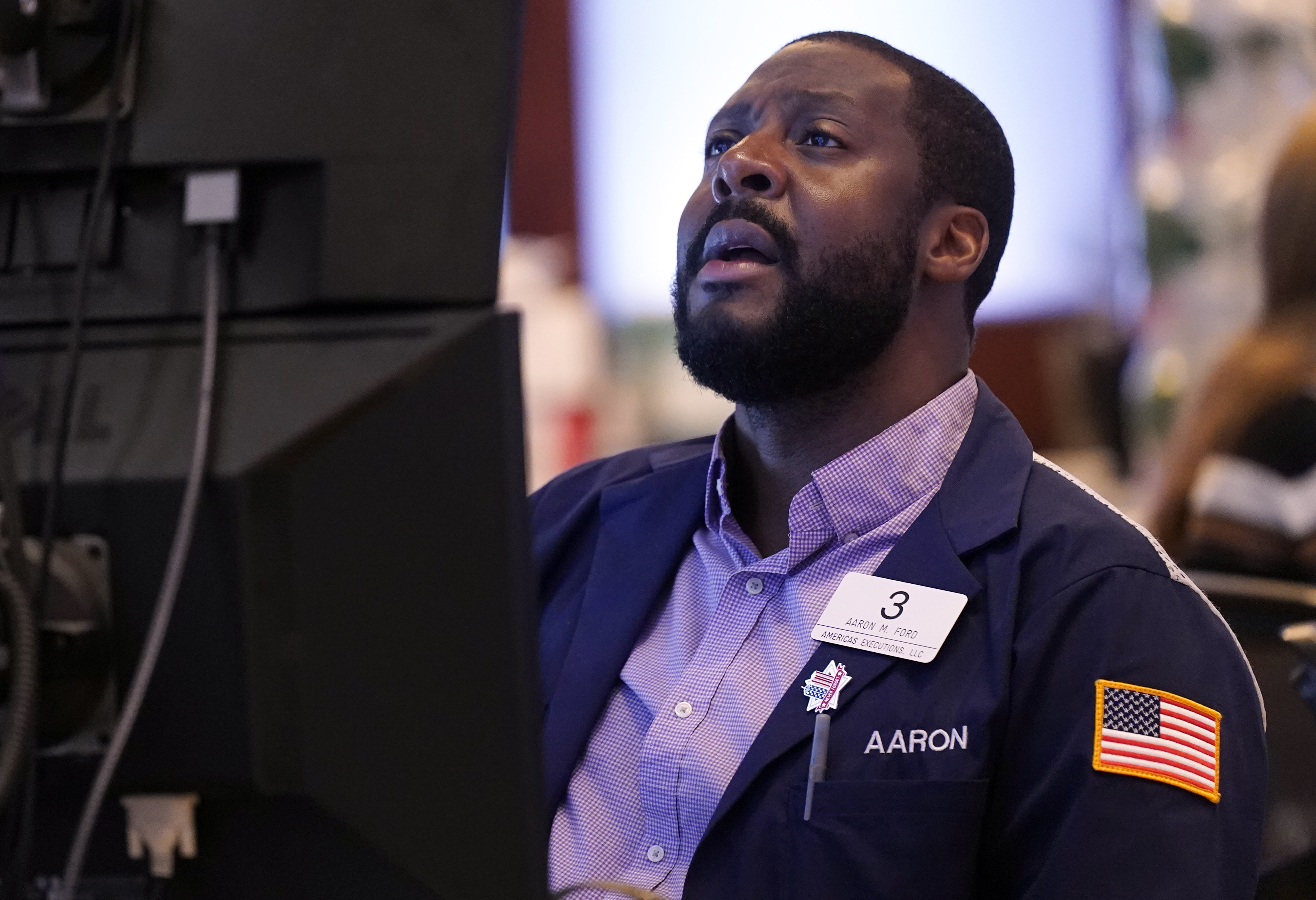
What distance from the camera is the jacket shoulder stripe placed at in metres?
1.21

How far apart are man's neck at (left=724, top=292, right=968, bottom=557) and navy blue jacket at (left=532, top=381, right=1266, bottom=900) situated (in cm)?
22

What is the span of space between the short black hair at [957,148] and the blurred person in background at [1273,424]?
2.98 feet

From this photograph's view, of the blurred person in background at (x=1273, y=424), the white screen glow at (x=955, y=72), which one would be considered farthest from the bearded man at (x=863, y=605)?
the white screen glow at (x=955, y=72)

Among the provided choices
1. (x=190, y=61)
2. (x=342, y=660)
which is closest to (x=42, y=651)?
(x=342, y=660)

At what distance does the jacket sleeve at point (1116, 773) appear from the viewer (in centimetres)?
107

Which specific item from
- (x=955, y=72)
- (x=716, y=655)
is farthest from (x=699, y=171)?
(x=716, y=655)

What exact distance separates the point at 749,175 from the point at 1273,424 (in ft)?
4.23

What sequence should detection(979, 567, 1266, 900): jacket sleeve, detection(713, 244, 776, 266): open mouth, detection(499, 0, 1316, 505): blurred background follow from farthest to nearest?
1. detection(499, 0, 1316, 505): blurred background
2. detection(713, 244, 776, 266): open mouth
3. detection(979, 567, 1266, 900): jacket sleeve

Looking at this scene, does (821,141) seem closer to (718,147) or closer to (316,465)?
(718,147)

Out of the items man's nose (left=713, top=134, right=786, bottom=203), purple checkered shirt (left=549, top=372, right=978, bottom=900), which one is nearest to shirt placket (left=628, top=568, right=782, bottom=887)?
purple checkered shirt (left=549, top=372, right=978, bottom=900)

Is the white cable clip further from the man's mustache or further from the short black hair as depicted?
the short black hair

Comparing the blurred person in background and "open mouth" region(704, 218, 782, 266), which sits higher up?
"open mouth" region(704, 218, 782, 266)

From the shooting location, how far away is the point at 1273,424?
89.6 inches

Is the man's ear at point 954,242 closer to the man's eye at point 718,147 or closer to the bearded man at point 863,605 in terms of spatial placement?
the bearded man at point 863,605
